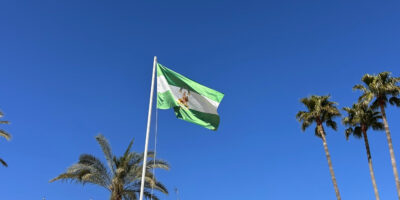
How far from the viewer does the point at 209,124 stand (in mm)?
13305

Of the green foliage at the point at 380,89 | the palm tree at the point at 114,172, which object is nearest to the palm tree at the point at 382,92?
the green foliage at the point at 380,89

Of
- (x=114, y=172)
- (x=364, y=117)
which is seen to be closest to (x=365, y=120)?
(x=364, y=117)

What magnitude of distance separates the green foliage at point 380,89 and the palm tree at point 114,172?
790 inches

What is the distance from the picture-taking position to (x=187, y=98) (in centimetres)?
1323

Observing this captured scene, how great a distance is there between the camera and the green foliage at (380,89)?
3148 cm

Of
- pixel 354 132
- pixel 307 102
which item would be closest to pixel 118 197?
pixel 307 102

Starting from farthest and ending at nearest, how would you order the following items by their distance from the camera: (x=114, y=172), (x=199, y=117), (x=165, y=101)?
(x=114, y=172), (x=199, y=117), (x=165, y=101)

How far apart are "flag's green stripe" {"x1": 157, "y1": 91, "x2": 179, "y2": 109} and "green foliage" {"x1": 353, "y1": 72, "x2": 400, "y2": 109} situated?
79.2 feet

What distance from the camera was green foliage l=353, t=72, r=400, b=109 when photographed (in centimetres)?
3148

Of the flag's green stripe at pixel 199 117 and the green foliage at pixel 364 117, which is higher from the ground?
the green foliage at pixel 364 117

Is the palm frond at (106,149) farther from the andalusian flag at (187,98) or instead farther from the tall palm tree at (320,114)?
the tall palm tree at (320,114)

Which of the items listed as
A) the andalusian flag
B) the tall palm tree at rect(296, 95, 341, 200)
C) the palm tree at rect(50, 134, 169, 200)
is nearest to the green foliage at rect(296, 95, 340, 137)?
the tall palm tree at rect(296, 95, 341, 200)

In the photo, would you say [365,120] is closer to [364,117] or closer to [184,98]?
[364,117]

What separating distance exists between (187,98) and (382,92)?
24.5 m
